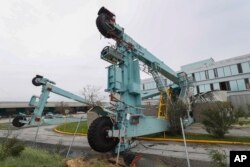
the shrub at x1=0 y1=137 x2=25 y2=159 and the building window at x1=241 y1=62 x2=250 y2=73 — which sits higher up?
the building window at x1=241 y1=62 x2=250 y2=73

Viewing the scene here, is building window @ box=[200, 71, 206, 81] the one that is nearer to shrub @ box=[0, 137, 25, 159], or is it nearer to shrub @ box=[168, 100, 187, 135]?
shrub @ box=[168, 100, 187, 135]

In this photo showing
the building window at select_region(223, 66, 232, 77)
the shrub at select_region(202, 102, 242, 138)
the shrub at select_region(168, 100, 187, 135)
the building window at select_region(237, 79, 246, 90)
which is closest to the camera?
the shrub at select_region(202, 102, 242, 138)

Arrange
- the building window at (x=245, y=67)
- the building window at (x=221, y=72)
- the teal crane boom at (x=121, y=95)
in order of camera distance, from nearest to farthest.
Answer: the teal crane boom at (x=121, y=95)
the building window at (x=245, y=67)
the building window at (x=221, y=72)

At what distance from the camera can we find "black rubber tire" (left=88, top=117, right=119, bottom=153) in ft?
25.1

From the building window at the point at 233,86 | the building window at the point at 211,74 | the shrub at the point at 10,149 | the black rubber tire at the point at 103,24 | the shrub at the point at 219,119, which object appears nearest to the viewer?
the shrub at the point at 10,149

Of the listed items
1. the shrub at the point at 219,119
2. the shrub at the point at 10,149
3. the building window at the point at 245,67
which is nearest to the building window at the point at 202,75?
the building window at the point at 245,67

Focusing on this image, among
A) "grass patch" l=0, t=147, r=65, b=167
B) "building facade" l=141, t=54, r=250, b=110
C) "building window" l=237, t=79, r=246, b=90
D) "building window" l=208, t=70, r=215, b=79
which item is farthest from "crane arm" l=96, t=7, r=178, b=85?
"building window" l=208, t=70, r=215, b=79

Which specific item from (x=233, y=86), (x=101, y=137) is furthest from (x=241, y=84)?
(x=101, y=137)

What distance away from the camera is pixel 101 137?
7816 mm

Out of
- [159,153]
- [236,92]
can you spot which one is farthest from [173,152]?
[236,92]

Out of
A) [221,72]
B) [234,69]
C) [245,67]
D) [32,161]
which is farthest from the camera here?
[221,72]

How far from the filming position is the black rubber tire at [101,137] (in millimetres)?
7637

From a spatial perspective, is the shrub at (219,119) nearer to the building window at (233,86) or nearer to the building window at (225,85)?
the building window at (233,86)

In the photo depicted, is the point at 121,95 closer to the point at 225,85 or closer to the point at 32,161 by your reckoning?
the point at 32,161
